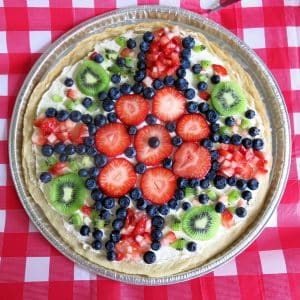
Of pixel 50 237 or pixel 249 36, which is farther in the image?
A: pixel 249 36

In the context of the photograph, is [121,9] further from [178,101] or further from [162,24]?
[178,101]

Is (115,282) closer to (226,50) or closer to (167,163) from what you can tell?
(167,163)

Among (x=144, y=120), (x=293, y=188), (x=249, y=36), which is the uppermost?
(x=249, y=36)

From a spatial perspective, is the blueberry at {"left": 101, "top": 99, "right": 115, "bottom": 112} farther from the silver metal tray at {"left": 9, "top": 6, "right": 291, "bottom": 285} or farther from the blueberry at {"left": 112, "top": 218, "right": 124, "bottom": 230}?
the blueberry at {"left": 112, "top": 218, "right": 124, "bottom": 230}

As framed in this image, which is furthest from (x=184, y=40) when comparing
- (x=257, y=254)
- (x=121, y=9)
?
(x=257, y=254)

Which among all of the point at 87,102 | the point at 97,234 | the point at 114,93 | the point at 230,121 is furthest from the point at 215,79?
the point at 97,234

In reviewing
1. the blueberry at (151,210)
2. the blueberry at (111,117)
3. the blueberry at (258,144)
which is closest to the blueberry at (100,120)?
the blueberry at (111,117)
